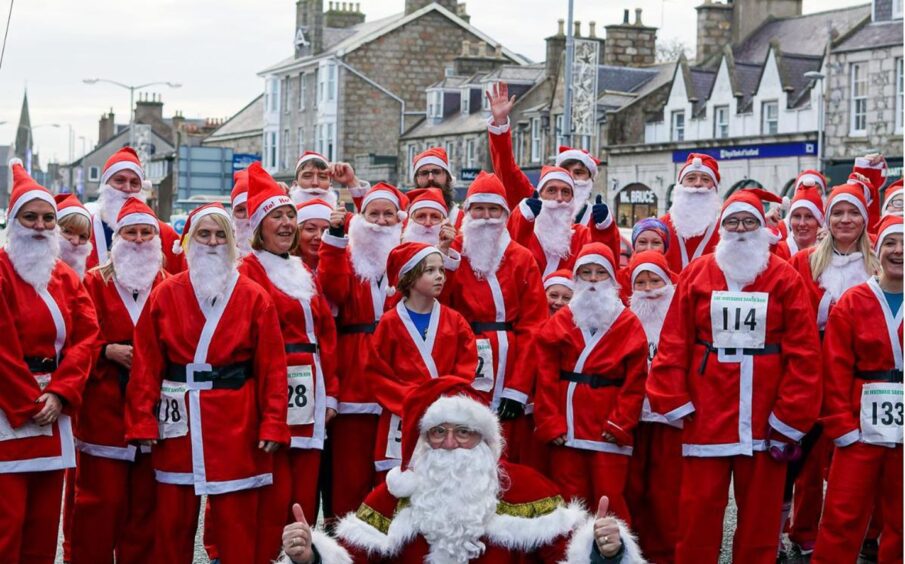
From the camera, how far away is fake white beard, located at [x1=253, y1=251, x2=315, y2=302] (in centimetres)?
789

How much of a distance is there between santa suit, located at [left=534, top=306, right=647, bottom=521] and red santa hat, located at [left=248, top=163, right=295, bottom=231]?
1732 mm

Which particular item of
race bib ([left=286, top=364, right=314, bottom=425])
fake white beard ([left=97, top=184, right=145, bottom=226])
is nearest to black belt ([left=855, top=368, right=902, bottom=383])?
race bib ([left=286, top=364, right=314, bottom=425])

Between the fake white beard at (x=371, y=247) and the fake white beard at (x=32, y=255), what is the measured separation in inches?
74.7

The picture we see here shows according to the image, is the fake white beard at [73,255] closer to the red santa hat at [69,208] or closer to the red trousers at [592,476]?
the red santa hat at [69,208]

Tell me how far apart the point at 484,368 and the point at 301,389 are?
3.58 feet

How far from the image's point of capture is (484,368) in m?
8.25

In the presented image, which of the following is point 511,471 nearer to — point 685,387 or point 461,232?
point 685,387

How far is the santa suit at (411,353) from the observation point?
7.76m

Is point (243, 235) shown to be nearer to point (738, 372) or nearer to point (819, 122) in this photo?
point (738, 372)

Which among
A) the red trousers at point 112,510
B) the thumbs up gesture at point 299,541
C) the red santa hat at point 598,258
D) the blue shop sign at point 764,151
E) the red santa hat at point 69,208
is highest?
the blue shop sign at point 764,151

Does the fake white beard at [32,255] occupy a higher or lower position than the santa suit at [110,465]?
higher

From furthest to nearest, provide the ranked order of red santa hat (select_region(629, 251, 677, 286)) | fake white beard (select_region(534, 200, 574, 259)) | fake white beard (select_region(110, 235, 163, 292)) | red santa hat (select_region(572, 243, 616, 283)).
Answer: fake white beard (select_region(534, 200, 574, 259))
red santa hat (select_region(629, 251, 677, 286))
red santa hat (select_region(572, 243, 616, 283))
fake white beard (select_region(110, 235, 163, 292))

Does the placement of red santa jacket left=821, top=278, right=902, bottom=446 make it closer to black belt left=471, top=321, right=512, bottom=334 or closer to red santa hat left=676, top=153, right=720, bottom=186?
black belt left=471, top=321, right=512, bottom=334

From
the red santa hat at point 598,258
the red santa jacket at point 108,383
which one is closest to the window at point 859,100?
the red santa hat at point 598,258
